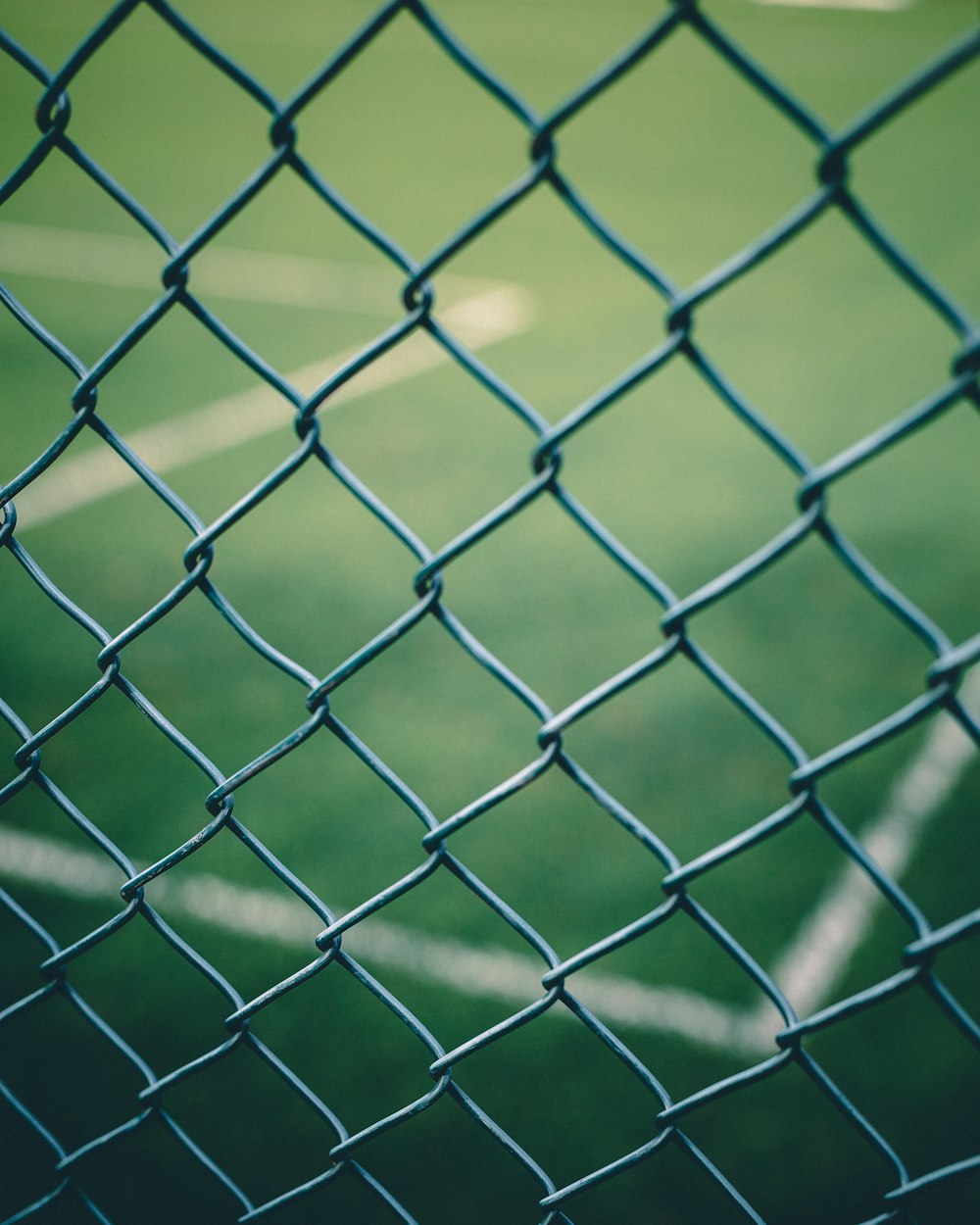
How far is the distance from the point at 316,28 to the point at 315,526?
46.0 ft

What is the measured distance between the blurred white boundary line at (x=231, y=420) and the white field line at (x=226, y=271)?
0.51 meters

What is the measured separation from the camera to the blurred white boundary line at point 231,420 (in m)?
5.52

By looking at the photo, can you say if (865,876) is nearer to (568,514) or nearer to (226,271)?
(568,514)

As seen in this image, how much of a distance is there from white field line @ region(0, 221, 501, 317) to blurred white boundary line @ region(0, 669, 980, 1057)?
5686 mm

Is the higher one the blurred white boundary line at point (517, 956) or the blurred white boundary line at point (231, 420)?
the blurred white boundary line at point (231, 420)

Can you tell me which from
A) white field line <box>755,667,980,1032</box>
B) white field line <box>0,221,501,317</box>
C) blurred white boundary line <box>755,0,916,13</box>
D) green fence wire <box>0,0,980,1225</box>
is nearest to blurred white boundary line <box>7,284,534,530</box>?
white field line <box>0,221,501,317</box>

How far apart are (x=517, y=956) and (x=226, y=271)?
23.0 ft

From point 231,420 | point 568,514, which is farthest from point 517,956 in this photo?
point 231,420

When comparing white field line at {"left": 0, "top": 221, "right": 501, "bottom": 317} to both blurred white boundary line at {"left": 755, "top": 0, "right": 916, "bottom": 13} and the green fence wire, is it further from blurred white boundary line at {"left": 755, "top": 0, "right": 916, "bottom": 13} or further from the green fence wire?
blurred white boundary line at {"left": 755, "top": 0, "right": 916, "bottom": 13}

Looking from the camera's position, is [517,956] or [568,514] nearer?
[568,514]

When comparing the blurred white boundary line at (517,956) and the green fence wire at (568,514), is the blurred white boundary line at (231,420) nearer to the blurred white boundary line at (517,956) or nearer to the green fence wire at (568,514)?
the blurred white boundary line at (517,956)

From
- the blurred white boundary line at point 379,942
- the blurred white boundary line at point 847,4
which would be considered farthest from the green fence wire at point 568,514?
the blurred white boundary line at point 847,4

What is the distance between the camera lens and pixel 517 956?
310 cm

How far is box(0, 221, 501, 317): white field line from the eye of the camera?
8242 mm
